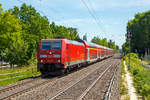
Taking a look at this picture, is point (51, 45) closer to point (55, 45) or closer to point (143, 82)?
point (55, 45)

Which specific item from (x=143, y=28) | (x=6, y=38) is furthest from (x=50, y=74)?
(x=143, y=28)

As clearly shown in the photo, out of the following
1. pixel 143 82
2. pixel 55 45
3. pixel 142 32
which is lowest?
pixel 143 82

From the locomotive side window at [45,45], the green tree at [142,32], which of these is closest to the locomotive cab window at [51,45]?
the locomotive side window at [45,45]

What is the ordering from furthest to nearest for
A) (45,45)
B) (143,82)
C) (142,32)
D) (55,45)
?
(142,32)
(45,45)
(55,45)
(143,82)

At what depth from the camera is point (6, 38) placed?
34.6 metres

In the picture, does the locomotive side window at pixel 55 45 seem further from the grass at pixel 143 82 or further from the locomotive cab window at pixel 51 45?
the grass at pixel 143 82

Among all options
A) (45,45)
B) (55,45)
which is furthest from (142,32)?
(45,45)

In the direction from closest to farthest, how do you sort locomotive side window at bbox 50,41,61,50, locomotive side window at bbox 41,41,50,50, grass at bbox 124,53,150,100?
grass at bbox 124,53,150,100
locomotive side window at bbox 50,41,61,50
locomotive side window at bbox 41,41,50,50

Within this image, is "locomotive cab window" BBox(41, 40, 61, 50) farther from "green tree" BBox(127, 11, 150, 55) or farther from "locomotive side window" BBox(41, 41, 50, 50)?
"green tree" BBox(127, 11, 150, 55)

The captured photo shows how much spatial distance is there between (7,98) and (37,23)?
3215cm

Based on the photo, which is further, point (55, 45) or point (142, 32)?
point (142, 32)

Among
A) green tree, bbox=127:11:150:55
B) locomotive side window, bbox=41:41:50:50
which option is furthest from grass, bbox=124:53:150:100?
green tree, bbox=127:11:150:55

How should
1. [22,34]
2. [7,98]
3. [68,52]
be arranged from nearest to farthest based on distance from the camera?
[7,98] < [68,52] < [22,34]

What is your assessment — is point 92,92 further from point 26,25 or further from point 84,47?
point 26,25
